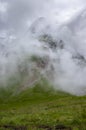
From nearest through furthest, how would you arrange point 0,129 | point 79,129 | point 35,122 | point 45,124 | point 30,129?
point 79,129, point 30,129, point 0,129, point 45,124, point 35,122

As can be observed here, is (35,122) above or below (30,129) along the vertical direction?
above

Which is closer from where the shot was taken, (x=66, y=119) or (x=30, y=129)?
(x=30, y=129)

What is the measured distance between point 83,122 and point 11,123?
988 cm

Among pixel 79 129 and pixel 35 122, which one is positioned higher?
pixel 35 122

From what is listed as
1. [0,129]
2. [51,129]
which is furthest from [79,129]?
[0,129]

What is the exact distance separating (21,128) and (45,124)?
327 centimetres

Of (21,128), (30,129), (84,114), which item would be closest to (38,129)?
(30,129)

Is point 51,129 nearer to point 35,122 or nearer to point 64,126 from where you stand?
point 64,126

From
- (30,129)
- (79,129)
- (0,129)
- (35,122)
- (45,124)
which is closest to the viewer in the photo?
(79,129)

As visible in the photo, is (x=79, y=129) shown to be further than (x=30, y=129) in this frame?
No

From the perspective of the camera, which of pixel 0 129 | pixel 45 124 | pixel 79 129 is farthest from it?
pixel 45 124

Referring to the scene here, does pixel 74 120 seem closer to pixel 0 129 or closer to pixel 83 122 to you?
pixel 83 122

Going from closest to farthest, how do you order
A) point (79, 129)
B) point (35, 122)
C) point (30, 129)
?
point (79, 129), point (30, 129), point (35, 122)

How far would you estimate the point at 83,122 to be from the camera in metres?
30.2
